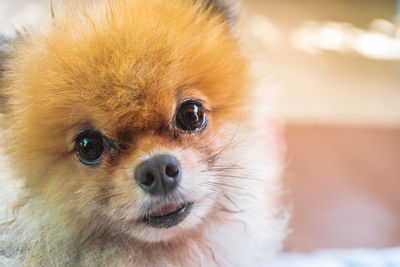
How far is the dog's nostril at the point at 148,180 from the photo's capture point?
882mm

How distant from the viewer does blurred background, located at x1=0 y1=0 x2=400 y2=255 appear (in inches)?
98.9

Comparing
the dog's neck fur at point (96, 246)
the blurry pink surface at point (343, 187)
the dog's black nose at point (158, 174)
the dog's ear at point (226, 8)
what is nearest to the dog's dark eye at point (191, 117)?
the dog's black nose at point (158, 174)

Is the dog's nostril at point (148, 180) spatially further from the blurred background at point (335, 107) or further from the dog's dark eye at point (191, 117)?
the blurred background at point (335, 107)

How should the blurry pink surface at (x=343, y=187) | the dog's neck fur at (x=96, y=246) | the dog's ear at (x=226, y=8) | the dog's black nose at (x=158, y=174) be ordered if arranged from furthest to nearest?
the blurry pink surface at (x=343, y=187)
the dog's ear at (x=226, y=8)
the dog's neck fur at (x=96, y=246)
the dog's black nose at (x=158, y=174)

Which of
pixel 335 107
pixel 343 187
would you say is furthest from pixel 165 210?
pixel 335 107

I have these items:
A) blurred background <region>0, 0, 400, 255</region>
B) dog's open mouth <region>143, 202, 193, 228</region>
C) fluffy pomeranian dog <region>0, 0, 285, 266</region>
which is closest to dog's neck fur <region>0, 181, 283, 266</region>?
fluffy pomeranian dog <region>0, 0, 285, 266</region>

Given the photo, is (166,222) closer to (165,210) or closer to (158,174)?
(165,210)

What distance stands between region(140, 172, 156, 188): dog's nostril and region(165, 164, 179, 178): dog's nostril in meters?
0.04

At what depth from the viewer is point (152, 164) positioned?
88cm

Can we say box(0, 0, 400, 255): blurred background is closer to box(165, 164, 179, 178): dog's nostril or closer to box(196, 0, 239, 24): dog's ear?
box(196, 0, 239, 24): dog's ear

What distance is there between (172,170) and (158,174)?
0.04 metres

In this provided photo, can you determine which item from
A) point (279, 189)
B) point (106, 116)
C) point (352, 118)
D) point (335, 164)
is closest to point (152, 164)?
point (106, 116)

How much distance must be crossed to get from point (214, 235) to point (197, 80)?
465mm

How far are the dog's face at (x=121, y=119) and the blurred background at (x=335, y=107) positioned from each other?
0.29 metres
